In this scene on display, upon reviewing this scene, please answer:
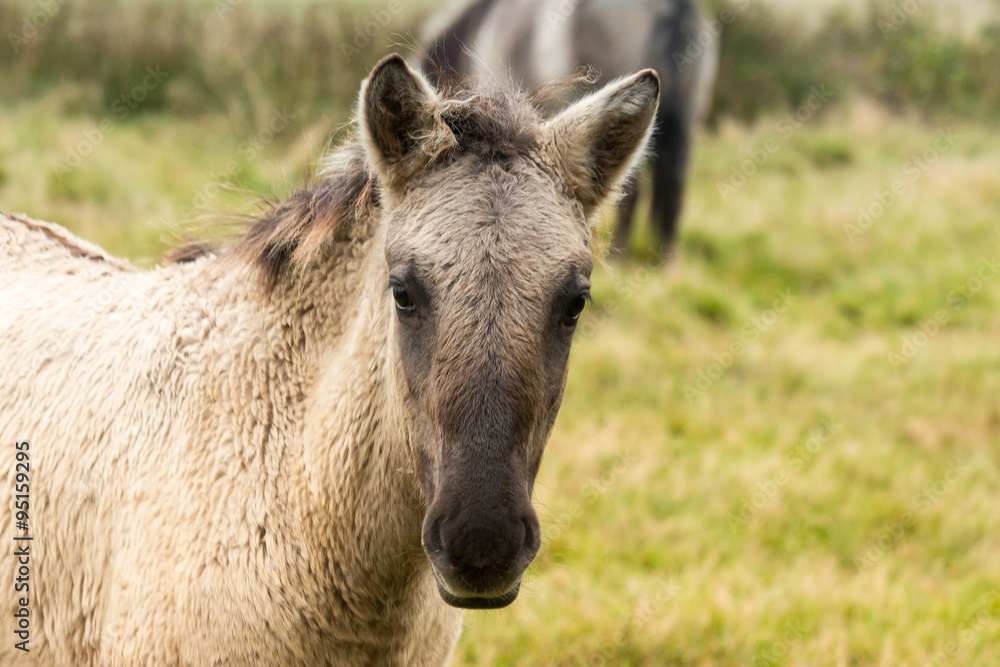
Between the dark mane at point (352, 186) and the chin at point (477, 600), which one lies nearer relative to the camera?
the chin at point (477, 600)

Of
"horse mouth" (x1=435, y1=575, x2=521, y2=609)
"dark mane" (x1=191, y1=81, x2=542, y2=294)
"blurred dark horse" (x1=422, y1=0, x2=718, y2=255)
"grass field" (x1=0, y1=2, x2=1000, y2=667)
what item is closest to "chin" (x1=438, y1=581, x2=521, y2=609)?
"horse mouth" (x1=435, y1=575, x2=521, y2=609)

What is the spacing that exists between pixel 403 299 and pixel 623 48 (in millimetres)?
8096

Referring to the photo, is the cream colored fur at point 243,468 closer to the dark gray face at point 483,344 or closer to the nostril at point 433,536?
the dark gray face at point 483,344

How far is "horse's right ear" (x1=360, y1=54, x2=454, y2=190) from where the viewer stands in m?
2.43

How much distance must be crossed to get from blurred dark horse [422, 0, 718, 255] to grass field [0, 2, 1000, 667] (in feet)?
2.04

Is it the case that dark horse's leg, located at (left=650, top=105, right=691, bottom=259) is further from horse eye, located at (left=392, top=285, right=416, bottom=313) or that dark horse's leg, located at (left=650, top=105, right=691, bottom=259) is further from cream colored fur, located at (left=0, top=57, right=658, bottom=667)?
horse eye, located at (left=392, top=285, right=416, bottom=313)

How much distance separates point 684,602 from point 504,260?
2.89 meters

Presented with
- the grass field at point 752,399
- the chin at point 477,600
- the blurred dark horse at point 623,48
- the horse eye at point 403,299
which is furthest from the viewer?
the blurred dark horse at point 623,48

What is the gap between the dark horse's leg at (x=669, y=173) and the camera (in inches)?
382

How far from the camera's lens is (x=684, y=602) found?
4.48 metres

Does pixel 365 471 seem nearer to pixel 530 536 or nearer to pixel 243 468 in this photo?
pixel 243 468

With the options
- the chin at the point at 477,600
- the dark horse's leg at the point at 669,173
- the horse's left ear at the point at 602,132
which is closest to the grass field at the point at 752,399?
the dark horse's leg at the point at 669,173

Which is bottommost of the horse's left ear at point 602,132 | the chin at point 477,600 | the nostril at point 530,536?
the chin at point 477,600

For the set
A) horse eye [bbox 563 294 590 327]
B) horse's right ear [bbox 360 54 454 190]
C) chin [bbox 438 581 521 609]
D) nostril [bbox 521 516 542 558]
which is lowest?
chin [bbox 438 581 521 609]
